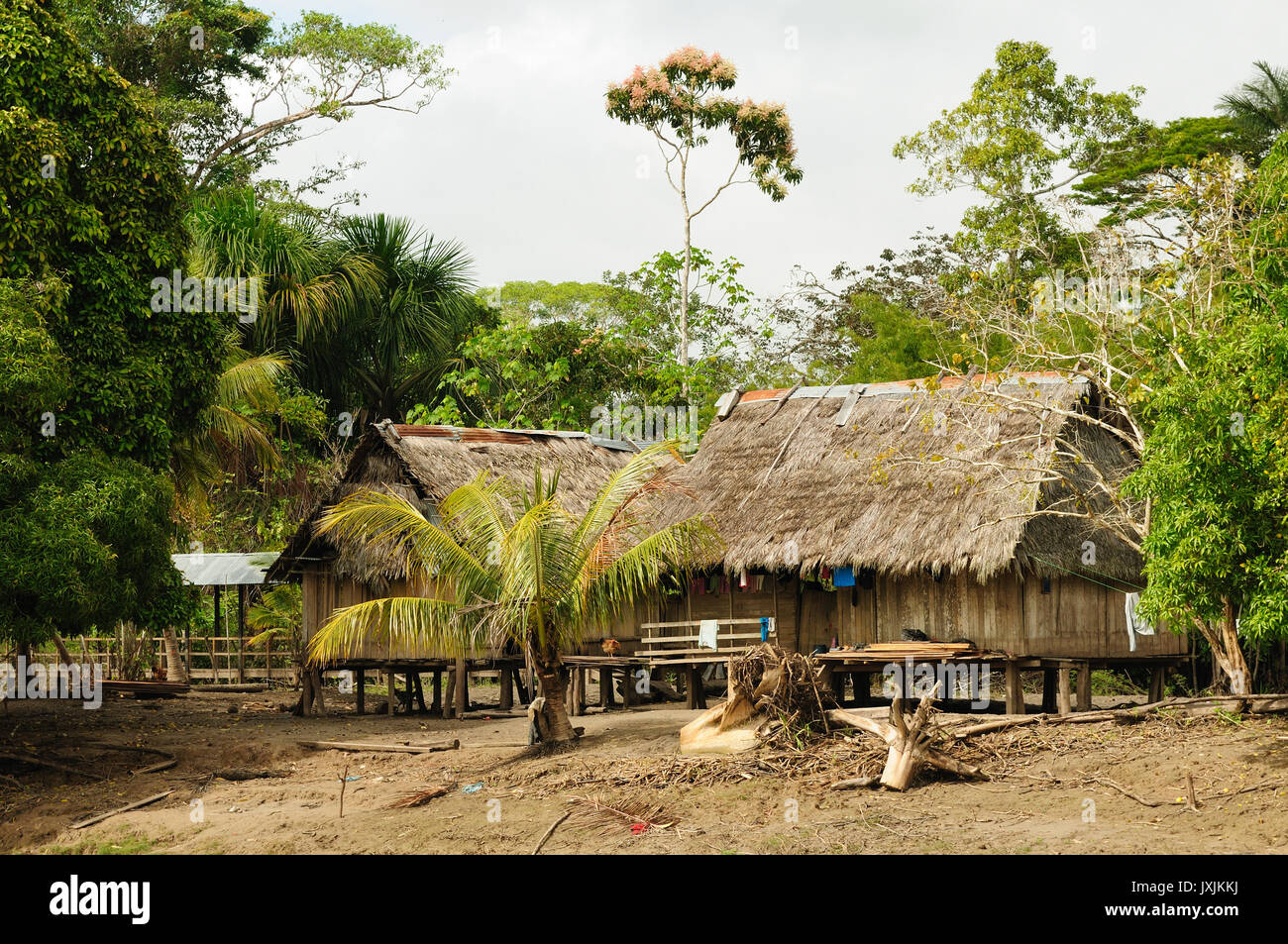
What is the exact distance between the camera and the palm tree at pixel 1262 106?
28.1 metres

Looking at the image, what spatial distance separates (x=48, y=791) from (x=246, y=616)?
43.3 feet

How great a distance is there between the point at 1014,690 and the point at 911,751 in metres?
4.02

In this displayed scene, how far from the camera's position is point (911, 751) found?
38.1 feet

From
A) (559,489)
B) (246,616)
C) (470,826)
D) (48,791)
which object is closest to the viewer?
(470,826)

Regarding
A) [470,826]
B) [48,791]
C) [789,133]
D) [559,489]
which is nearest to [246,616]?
[559,489]

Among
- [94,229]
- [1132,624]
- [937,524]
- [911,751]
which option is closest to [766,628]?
[937,524]

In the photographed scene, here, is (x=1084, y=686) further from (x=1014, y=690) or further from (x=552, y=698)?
(x=552, y=698)

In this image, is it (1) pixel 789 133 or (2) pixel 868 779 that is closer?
(2) pixel 868 779

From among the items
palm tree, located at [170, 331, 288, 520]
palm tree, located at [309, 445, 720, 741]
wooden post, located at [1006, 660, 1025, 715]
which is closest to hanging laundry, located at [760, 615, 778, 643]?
palm tree, located at [309, 445, 720, 741]

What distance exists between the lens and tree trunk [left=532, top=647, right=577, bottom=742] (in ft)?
46.8

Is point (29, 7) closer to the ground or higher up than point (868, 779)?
higher up

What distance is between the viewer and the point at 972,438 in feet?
57.2
